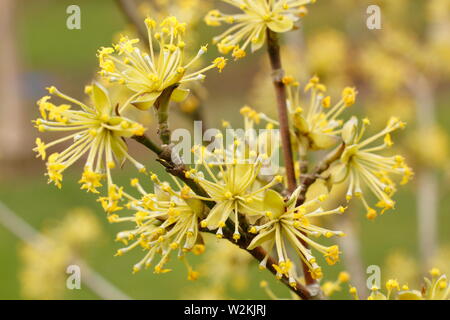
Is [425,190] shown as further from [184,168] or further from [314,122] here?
[184,168]

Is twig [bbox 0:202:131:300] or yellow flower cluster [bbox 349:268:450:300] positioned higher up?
yellow flower cluster [bbox 349:268:450:300]

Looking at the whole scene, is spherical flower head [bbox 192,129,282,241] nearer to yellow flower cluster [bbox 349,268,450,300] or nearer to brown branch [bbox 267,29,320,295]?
brown branch [bbox 267,29,320,295]

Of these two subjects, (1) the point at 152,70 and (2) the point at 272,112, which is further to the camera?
(2) the point at 272,112

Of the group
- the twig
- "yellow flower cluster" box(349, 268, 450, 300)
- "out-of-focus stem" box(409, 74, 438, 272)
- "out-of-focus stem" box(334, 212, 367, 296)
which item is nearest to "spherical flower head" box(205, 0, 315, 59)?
"yellow flower cluster" box(349, 268, 450, 300)

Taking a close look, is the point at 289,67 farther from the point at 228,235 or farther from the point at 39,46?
the point at 39,46

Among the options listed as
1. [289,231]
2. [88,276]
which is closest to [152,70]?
[289,231]

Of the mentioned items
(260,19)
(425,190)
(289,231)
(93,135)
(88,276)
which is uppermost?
(260,19)
